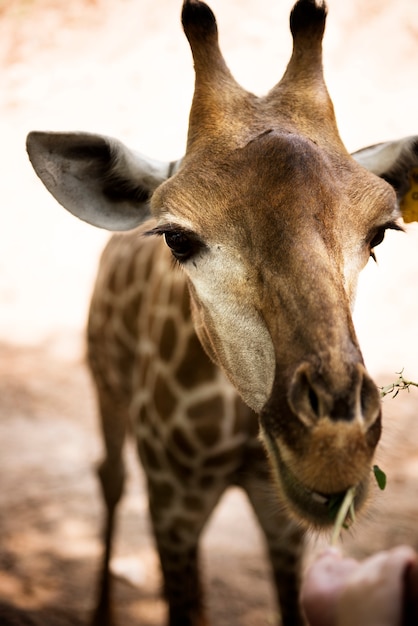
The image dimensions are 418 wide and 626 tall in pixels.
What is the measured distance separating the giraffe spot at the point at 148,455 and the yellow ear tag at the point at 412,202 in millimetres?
1536

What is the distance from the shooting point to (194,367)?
322cm

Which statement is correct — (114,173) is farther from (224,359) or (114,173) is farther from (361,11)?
(361,11)

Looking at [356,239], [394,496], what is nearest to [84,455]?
[394,496]

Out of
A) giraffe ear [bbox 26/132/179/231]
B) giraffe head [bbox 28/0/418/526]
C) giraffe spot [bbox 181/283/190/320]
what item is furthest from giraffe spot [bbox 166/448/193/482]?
giraffe ear [bbox 26/132/179/231]

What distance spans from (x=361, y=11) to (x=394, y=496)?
354 inches

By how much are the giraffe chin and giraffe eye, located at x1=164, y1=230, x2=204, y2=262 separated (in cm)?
65

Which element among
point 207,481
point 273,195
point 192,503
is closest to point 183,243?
point 273,195

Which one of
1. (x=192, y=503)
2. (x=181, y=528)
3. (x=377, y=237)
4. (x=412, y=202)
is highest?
(x=412, y=202)

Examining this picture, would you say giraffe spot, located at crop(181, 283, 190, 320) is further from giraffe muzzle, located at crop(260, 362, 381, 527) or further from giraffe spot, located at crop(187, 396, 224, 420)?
giraffe muzzle, located at crop(260, 362, 381, 527)

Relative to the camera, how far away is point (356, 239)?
2213mm

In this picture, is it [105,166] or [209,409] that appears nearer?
[105,166]

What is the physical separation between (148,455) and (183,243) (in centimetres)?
144

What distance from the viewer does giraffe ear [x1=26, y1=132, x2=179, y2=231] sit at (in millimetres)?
2797

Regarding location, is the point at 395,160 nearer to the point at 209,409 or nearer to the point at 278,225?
the point at 278,225
